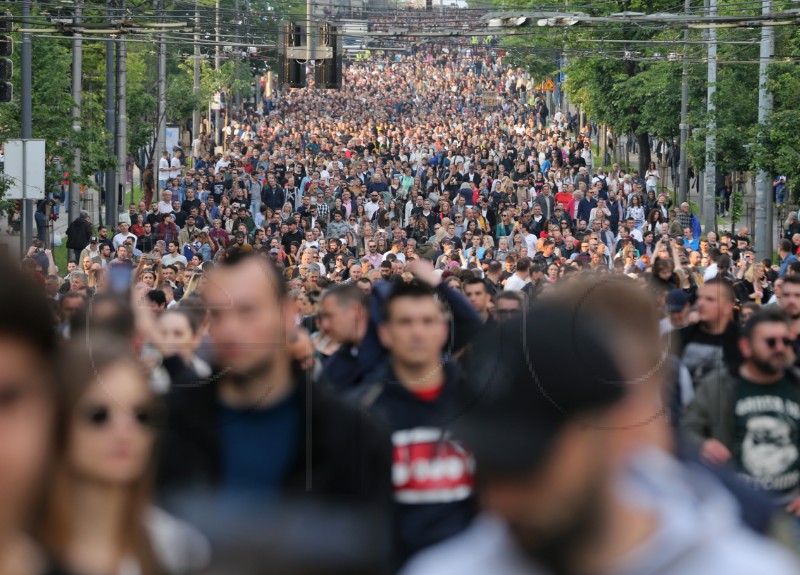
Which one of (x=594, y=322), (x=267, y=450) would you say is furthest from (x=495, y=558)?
(x=267, y=450)

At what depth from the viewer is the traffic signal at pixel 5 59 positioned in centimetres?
2509

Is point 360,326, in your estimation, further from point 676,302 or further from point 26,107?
point 26,107

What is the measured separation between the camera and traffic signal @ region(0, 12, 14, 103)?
25.1 m

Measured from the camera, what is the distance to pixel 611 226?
33906 millimetres

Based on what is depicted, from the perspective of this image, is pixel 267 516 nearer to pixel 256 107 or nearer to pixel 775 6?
pixel 775 6

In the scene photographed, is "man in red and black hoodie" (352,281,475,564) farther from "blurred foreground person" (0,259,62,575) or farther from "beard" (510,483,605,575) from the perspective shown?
"blurred foreground person" (0,259,62,575)

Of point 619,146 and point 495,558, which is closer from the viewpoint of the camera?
point 495,558

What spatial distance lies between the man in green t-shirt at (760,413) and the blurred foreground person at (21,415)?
15.4 feet

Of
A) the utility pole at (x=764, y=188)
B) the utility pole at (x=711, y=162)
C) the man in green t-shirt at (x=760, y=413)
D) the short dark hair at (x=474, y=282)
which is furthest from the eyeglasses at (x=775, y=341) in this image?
the utility pole at (x=711, y=162)

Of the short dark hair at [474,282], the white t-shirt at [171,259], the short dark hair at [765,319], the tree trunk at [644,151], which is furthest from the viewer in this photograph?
the tree trunk at [644,151]

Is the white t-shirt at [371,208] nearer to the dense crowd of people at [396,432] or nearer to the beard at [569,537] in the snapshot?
the dense crowd of people at [396,432]

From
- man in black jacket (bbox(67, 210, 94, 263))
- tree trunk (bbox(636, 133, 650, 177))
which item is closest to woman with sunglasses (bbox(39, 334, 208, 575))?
man in black jacket (bbox(67, 210, 94, 263))

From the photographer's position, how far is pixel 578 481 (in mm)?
2111

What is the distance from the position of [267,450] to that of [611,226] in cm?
3021
